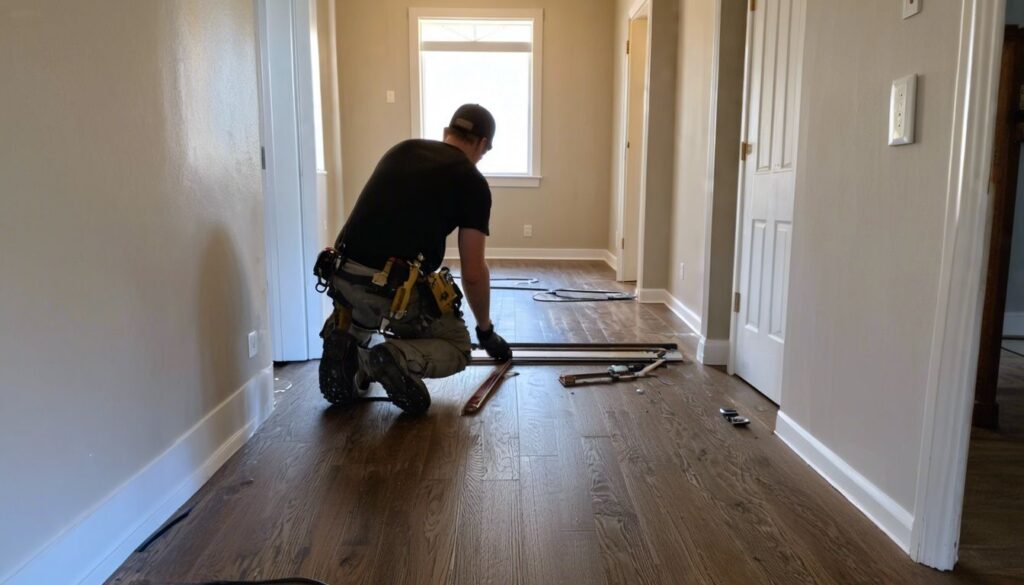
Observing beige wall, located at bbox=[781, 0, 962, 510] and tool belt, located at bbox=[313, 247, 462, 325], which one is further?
tool belt, located at bbox=[313, 247, 462, 325]

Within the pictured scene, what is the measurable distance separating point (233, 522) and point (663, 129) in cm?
363

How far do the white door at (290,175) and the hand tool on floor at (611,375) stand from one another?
1213 millimetres

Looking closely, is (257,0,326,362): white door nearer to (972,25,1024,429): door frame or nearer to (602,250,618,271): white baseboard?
(972,25,1024,429): door frame

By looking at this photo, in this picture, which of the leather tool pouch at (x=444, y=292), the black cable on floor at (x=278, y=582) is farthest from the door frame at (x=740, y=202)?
the black cable on floor at (x=278, y=582)

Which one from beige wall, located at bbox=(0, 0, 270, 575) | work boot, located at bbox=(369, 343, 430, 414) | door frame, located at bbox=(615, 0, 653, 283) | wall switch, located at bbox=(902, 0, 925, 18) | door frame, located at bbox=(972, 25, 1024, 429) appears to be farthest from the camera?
door frame, located at bbox=(615, 0, 653, 283)

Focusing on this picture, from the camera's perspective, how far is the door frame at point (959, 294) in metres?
1.24

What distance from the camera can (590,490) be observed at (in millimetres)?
1729

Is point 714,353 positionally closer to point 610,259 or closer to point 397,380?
point 397,380

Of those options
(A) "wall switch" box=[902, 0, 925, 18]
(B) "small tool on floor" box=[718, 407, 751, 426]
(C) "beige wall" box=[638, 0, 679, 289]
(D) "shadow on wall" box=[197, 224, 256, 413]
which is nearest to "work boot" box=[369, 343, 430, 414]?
(D) "shadow on wall" box=[197, 224, 256, 413]

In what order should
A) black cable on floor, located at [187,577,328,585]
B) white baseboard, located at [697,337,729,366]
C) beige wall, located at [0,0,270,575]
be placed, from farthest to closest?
white baseboard, located at [697,337,729,366], black cable on floor, located at [187,577,328,585], beige wall, located at [0,0,270,575]

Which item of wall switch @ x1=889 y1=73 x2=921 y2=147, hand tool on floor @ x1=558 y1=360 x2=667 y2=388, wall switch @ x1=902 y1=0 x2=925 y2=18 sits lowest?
hand tool on floor @ x1=558 y1=360 x2=667 y2=388

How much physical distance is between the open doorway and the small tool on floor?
2.09ft

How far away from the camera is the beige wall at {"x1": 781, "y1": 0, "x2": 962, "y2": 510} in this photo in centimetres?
139

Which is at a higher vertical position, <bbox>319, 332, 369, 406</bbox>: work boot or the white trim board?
<bbox>319, 332, 369, 406</bbox>: work boot
